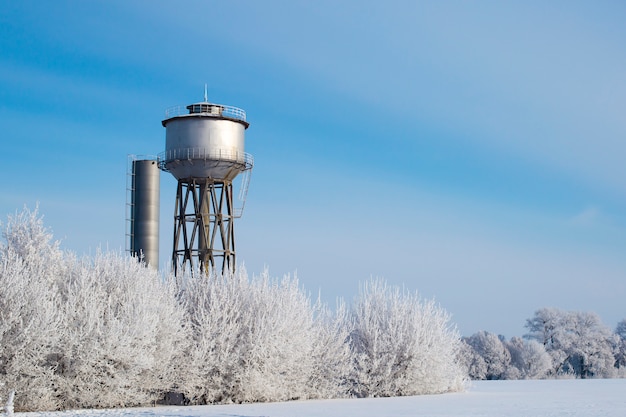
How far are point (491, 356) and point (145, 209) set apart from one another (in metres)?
42.0

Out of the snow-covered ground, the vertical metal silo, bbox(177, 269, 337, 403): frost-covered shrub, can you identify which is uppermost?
the vertical metal silo

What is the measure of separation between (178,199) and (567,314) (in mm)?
44323

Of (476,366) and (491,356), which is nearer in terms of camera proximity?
(476,366)

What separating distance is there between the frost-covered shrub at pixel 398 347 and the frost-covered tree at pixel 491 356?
143 ft

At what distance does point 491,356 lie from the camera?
7825 cm

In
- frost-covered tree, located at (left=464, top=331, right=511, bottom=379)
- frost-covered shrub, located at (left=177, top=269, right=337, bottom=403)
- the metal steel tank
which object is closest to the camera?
frost-covered shrub, located at (left=177, top=269, right=337, bottom=403)

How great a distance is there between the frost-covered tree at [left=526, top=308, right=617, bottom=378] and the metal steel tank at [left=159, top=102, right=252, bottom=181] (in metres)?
40.9

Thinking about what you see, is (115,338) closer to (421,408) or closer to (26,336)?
(26,336)

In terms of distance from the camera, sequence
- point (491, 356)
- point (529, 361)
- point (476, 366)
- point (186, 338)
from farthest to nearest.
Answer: point (491, 356), point (476, 366), point (529, 361), point (186, 338)

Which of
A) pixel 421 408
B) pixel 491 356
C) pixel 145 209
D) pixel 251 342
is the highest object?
pixel 145 209

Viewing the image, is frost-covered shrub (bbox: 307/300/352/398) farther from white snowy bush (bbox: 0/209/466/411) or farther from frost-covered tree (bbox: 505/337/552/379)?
frost-covered tree (bbox: 505/337/552/379)

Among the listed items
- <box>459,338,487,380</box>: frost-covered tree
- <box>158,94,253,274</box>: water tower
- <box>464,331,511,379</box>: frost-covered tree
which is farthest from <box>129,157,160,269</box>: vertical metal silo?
<box>464,331,511,379</box>: frost-covered tree

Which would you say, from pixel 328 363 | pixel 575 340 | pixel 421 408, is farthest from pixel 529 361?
pixel 421 408

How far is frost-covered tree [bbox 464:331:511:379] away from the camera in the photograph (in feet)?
252
